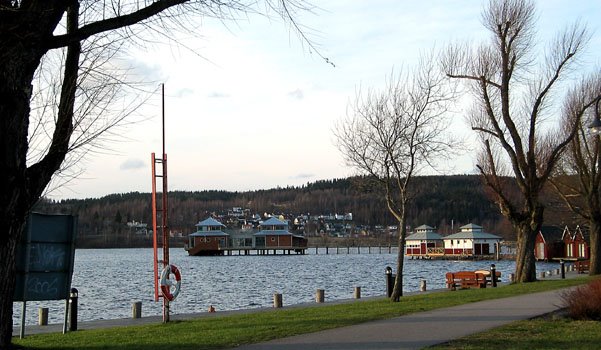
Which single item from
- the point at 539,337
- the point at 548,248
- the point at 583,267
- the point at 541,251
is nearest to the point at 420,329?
the point at 539,337

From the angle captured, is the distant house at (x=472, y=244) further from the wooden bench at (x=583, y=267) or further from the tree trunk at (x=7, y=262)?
the tree trunk at (x=7, y=262)

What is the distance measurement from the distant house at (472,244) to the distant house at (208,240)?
48.2 meters

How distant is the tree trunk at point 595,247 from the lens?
38.7 meters

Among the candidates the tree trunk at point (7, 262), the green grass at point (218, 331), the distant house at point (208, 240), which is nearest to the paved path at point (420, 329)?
the green grass at point (218, 331)

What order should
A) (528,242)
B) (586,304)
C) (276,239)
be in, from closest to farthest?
(586,304)
(528,242)
(276,239)

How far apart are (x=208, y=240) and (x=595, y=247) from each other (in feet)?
362

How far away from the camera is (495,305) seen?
20250 millimetres

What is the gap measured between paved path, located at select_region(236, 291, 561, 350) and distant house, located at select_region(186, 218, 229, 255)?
126m

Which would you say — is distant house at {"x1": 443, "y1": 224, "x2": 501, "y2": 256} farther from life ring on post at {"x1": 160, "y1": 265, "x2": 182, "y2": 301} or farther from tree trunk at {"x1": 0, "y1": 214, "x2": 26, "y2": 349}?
tree trunk at {"x1": 0, "y1": 214, "x2": 26, "y2": 349}

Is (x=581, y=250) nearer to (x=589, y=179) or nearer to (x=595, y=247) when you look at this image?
(x=595, y=247)

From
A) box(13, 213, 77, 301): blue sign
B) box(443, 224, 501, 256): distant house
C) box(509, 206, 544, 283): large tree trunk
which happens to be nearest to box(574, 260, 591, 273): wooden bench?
box(509, 206, 544, 283): large tree trunk

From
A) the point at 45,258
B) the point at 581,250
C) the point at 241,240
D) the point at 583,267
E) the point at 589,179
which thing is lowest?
the point at 583,267

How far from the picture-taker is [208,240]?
14412cm

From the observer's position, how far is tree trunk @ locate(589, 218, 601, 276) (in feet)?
127
